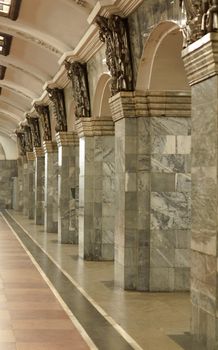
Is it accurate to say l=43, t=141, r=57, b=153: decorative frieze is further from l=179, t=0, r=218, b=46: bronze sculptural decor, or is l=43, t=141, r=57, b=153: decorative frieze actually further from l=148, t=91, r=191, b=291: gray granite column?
l=179, t=0, r=218, b=46: bronze sculptural decor

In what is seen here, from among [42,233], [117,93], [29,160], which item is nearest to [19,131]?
[29,160]

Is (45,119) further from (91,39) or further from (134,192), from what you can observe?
(134,192)

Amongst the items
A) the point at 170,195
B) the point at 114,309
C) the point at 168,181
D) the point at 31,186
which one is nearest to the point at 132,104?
the point at 168,181

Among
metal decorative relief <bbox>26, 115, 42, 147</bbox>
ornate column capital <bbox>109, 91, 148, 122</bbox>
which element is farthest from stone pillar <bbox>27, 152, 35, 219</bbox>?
ornate column capital <bbox>109, 91, 148, 122</bbox>

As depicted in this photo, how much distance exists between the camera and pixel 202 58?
6.64 m

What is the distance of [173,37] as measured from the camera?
10.0m

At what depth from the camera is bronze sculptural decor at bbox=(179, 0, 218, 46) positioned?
6473 mm

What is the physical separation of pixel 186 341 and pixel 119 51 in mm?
5268

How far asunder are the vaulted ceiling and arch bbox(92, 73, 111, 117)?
1.13 m

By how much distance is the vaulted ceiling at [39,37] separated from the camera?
13.5 metres

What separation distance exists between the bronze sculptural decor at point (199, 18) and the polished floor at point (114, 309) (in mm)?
3222

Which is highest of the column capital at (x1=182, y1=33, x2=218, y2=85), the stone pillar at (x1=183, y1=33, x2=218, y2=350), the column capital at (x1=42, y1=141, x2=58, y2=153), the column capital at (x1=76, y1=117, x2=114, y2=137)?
the column capital at (x1=42, y1=141, x2=58, y2=153)

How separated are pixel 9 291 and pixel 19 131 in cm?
2341

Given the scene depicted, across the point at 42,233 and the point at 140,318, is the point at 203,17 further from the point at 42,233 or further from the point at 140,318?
the point at 42,233
